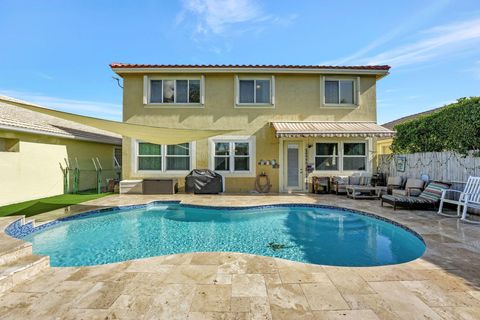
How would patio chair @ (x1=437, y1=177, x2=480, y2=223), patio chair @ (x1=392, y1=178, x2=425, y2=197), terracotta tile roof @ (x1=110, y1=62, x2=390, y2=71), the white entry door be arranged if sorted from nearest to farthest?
patio chair @ (x1=437, y1=177, x2=480, y2=223)
patio chair @ (x1=392, y1=178, x2=425, y2=197)
terracotta tile roof @ (x1=110, y1=62, x2=390, y2=71)
the white entry door

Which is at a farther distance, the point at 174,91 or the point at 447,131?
the point at 174,91

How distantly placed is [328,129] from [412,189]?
18.2ft

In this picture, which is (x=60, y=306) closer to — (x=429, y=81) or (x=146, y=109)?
(x=146, y=109)

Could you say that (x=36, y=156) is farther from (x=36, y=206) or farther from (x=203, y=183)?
(x=203, y=183)

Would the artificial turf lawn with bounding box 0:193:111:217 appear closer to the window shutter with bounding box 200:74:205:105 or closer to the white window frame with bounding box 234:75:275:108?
the window shutter with bounding box 200:74:205:105

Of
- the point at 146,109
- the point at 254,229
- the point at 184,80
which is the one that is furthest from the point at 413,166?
the point at 146,109

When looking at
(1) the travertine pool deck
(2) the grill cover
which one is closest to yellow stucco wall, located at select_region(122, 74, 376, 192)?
(2) the grill cover

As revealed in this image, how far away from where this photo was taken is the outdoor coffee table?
13.4m

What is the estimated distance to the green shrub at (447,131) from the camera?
986cm

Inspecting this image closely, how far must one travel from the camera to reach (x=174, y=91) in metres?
15.8

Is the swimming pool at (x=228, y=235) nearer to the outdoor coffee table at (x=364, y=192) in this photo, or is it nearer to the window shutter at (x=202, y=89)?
the outdoor coffee table at (x=364, y=192)

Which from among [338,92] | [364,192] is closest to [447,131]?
[364,192]

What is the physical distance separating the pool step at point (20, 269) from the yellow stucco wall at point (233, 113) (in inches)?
429

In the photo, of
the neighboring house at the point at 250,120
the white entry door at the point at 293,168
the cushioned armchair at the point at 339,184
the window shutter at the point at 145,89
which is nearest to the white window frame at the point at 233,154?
the neighboring house at the point at 250,120
